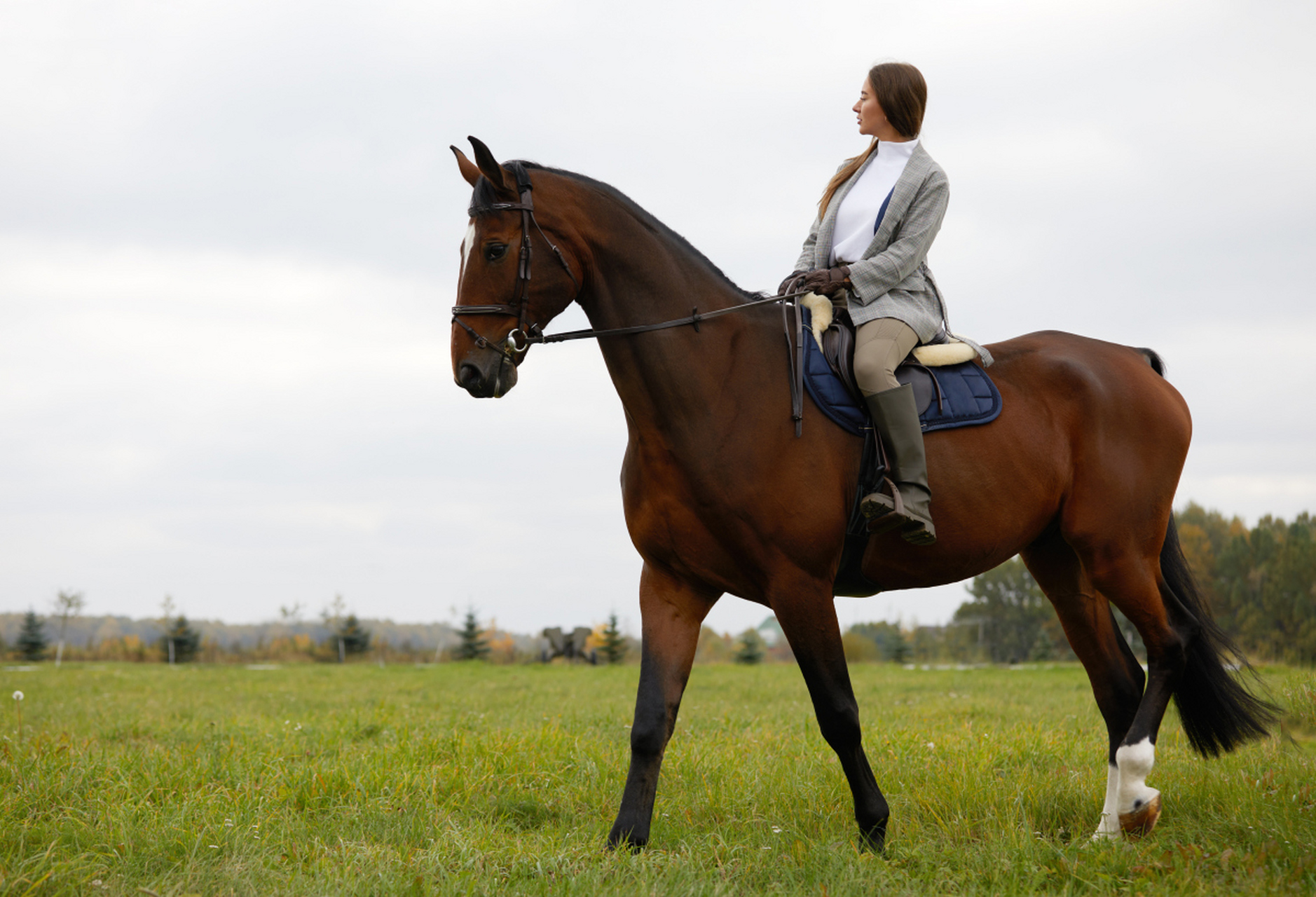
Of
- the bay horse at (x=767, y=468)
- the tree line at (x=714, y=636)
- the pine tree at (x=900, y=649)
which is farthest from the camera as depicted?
the pine tree at (x=900, y=649)

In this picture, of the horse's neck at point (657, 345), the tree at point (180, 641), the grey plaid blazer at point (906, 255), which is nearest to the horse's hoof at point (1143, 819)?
the grey plaid blazer at point (906, 255)

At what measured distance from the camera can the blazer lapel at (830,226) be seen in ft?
15.5

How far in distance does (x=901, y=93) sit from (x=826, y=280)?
112 cm

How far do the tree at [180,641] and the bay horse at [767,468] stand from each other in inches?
1430

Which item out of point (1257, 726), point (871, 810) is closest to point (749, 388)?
point (871, 810)

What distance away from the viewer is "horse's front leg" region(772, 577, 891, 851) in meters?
3.96

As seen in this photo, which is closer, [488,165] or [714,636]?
[488,165]

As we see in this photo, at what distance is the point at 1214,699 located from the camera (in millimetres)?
4961

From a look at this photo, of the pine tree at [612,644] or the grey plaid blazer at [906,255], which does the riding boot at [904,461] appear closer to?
the grey plaid blazer at [906,255]

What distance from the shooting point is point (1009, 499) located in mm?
4500

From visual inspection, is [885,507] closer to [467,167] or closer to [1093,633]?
[1093,633]

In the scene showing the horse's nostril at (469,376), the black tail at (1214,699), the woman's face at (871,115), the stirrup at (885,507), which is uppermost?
the woman's face at (871,115)

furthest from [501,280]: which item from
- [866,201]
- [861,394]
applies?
[866,201]

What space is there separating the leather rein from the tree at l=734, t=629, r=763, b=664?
3005 cm
